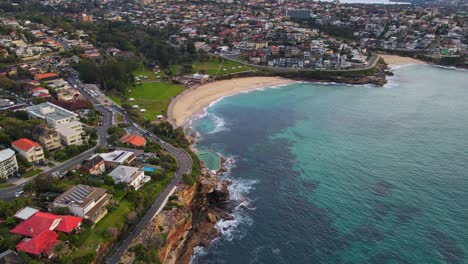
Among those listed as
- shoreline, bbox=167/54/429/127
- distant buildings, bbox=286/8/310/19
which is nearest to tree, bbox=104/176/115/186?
shoreline, bbox=167/54/429/127

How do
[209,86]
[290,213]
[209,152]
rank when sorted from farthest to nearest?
[209,86], [209,152], [290,213]

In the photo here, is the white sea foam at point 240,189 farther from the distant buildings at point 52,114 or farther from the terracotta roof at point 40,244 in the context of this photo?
the distant buildings at point 52,114

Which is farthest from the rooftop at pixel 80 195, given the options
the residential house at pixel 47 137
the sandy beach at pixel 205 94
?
the sandy beach at pixel 205 94

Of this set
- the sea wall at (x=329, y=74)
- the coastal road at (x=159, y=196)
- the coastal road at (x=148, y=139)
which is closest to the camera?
the coastal road at (x=159, y=196)

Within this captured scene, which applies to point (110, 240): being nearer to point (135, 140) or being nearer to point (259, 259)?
point (259, 259)

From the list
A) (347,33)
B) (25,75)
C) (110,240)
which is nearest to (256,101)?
(25,75)

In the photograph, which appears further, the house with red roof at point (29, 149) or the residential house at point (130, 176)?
the house with red roof at point (29, 149)
